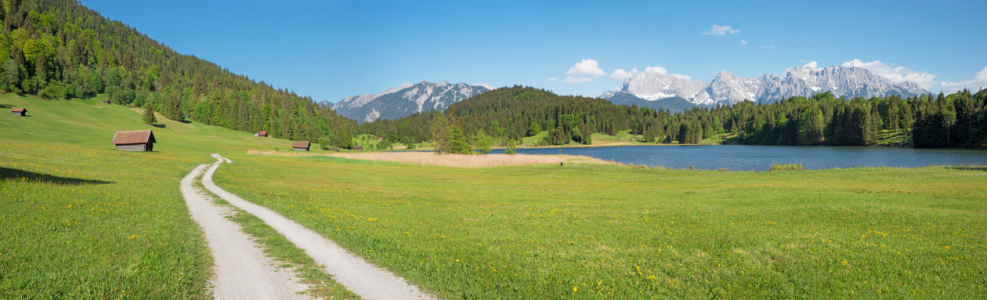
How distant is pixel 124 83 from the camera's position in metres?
151

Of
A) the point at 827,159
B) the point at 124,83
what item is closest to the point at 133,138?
the point at 827,159

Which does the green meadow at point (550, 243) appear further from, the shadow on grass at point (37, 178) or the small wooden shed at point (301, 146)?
the small wooden shed at point (301, 146)

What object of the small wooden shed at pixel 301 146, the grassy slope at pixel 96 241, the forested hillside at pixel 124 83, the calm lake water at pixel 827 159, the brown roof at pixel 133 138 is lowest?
the calm lake water at pixel 827 159

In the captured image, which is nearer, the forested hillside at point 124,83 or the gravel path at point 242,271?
the gravel path at point 242,271

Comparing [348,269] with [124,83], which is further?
[124,83]

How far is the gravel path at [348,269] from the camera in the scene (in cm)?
816

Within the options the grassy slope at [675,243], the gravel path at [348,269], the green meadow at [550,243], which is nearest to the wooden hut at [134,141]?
the green meadow at [550,243]

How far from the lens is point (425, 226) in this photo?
1499cm

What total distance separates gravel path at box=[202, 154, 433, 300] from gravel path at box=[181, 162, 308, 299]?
0.91 meters

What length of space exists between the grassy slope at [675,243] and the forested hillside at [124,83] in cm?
14746

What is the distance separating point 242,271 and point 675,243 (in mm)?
11374

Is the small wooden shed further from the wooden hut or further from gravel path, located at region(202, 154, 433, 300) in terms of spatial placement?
gravel path, located at region(202, 154, 433, 300)

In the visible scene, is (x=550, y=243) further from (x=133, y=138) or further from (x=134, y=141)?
(x=133, y=138)

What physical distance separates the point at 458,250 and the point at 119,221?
425 inches
